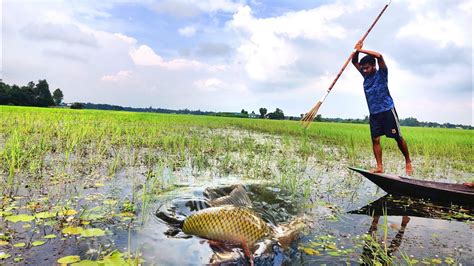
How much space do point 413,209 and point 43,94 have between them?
55.0 meters

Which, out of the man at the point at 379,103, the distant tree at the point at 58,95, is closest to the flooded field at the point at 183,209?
the man at the point at 379,103

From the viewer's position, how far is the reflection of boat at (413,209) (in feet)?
12.6

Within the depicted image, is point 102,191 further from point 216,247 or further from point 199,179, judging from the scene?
point 216,247

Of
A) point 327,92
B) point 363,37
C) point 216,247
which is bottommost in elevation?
point 216,247

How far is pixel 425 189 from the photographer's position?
4.33 meters

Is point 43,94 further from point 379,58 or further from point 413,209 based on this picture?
point 413,209

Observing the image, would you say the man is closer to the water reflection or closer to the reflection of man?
the water reflection

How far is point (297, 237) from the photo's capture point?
2.87 metres

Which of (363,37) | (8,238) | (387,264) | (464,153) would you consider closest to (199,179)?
(8,238)

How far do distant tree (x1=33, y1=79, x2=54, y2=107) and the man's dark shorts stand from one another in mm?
48185

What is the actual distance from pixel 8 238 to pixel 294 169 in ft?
14.7

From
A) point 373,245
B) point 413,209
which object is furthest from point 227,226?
point 413,209

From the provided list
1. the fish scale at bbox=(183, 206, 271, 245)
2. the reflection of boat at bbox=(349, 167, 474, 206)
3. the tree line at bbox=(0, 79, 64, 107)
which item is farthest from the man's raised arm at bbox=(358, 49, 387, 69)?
the tree line at bbox=(0, 79, 64, 107)

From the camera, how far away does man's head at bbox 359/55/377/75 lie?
17.5 ft
